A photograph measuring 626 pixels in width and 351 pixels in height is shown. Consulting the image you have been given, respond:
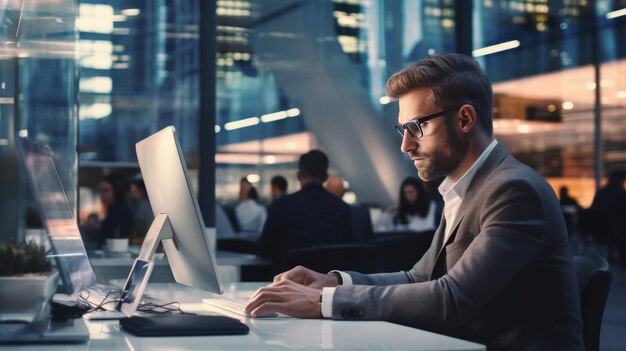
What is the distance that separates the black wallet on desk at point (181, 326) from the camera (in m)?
1.68

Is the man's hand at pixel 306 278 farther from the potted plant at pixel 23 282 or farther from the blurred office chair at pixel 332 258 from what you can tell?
the blurred office chair at pixel 332 258

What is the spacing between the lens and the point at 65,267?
1.91 m

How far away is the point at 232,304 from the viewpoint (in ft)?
7.07

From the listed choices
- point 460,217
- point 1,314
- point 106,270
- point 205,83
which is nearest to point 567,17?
point 205,83

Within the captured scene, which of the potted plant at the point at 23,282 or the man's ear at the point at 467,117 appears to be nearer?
the potted plant at the point at 23,282

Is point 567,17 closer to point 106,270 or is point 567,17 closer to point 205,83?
point 205,83

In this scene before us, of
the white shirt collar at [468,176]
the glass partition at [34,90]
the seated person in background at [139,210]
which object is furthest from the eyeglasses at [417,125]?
the seated person in background at [139,210]

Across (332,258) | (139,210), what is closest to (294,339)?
(332,258)

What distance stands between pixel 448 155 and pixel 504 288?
0.36 meters

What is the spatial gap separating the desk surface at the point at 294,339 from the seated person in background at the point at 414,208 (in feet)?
19.2

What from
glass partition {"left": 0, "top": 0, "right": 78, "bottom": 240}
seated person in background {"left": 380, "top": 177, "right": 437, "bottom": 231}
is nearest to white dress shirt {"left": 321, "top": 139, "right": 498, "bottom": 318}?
glass partition {"left": 0, "top": 0, "right": 78, "bottom": 240}

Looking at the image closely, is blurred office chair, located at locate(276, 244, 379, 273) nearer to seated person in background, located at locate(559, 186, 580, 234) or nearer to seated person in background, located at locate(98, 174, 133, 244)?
seated person in background, located at locate(98, 174, 133, 244)

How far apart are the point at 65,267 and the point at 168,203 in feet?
1.13

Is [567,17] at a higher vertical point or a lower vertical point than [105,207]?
higher
